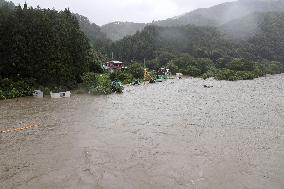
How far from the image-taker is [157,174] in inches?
396

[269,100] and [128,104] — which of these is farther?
[269,100]

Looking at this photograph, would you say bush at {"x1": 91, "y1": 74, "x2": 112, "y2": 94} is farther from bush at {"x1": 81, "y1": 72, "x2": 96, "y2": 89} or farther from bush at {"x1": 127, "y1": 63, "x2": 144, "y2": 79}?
bush at {"x1": 127, "y1": 63, "x2": 144, "y2": 79}

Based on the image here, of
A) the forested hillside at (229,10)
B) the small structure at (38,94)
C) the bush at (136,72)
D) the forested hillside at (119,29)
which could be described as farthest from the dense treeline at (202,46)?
the forested hillside at (119,29)

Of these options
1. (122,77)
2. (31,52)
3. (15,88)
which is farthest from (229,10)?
(15,88)

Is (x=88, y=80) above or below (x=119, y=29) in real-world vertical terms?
below

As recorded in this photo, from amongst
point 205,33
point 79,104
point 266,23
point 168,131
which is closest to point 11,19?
point 79,104

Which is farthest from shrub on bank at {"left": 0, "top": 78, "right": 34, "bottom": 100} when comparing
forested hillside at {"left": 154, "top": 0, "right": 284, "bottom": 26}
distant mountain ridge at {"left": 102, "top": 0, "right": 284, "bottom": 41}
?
forested hillside at {"left": 154, "top": 0, "right": 284, "bottom": 26}

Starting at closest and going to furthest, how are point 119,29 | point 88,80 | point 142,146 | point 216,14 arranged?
point 142,146, point 88,80, point 216,14, point 119,29

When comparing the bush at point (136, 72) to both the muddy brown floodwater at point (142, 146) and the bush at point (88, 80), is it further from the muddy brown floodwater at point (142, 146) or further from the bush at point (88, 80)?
the muddy brown floodwater at point (142, 146)

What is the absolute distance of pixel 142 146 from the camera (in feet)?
42.2

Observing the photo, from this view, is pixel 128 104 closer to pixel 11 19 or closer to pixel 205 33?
pixel 11 19

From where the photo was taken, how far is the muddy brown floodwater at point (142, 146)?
31.9 feet

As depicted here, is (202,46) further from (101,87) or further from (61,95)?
(61,95)

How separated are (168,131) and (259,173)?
221 inches
